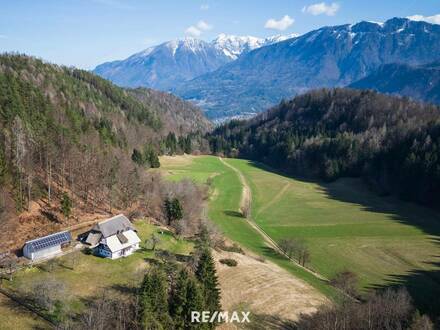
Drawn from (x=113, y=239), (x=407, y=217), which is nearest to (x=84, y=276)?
(x=113, y=239)

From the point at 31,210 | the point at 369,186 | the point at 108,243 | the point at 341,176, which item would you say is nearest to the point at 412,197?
the point at 369,186

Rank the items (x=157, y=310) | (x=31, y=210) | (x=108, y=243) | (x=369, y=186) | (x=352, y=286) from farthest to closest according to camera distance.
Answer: (x=369, y=186) → (x=31, y=210) → (x=352, y=286) → (x=108, y=243) → (x=157, y=310)

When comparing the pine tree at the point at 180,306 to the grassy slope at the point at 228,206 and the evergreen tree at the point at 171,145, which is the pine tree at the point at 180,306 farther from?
the evergreen tree at the point at 171,145

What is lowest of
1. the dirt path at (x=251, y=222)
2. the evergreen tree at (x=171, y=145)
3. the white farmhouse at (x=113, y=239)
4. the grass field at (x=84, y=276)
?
the dirt path at (x=251, y=222)

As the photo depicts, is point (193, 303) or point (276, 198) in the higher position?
point (193, 303)

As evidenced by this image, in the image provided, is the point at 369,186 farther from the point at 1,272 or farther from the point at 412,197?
the point at 1,272

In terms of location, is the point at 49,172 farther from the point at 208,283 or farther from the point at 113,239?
the point at 208,283

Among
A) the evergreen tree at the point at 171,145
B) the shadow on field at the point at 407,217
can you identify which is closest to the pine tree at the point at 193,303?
the shadow on field at the point at 407,217
